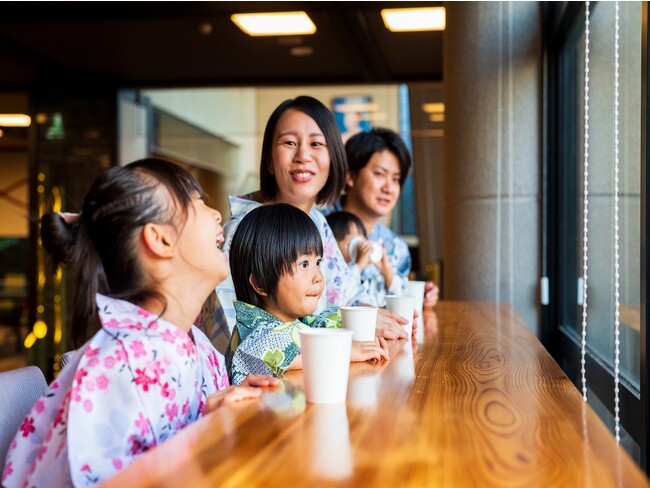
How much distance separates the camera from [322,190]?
2516 mm

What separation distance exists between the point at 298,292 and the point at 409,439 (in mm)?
833

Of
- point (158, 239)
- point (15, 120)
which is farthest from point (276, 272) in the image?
point (15, 120)

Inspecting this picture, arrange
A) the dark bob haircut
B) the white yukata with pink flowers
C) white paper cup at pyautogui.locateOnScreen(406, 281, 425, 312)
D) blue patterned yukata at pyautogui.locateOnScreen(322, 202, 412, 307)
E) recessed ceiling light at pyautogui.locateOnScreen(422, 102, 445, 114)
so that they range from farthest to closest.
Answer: recessed ceiling light at pyautogui.locateOnScreen(422, 102, 445, 114), the dark bob haircut, blue patterned yukata at pyautogui.locateOnScreen(322, 202, 412, 307), white paper cup at pyautogui.locateOnScreen(406, 281, 425, 312), the white yukata with pink flowers

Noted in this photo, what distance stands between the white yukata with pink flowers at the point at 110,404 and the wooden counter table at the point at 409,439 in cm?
10

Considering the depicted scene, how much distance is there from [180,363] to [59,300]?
6180mm

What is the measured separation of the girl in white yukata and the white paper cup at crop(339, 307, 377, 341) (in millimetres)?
390

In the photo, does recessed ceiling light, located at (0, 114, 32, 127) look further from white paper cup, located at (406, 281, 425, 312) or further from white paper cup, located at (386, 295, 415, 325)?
white paper cup, located at (386, 295, 415, 325)

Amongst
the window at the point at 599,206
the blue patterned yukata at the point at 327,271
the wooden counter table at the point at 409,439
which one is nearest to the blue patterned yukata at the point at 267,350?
the wooden counter table at the point at 409,439

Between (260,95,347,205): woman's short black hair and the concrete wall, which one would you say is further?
the concrete wall

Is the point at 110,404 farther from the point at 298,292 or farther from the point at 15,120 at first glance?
the point at 15,120

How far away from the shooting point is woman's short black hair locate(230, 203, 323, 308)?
1838 mm

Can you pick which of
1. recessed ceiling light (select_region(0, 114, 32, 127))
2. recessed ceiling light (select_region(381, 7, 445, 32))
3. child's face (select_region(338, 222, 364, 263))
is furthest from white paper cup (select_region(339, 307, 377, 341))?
recessed ceiling light (select_region(0, 114, 32, 127))

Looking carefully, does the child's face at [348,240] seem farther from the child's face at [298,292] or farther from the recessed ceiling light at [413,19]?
the recessed ceiling light at [413,19]

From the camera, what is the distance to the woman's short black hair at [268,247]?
1838mm
